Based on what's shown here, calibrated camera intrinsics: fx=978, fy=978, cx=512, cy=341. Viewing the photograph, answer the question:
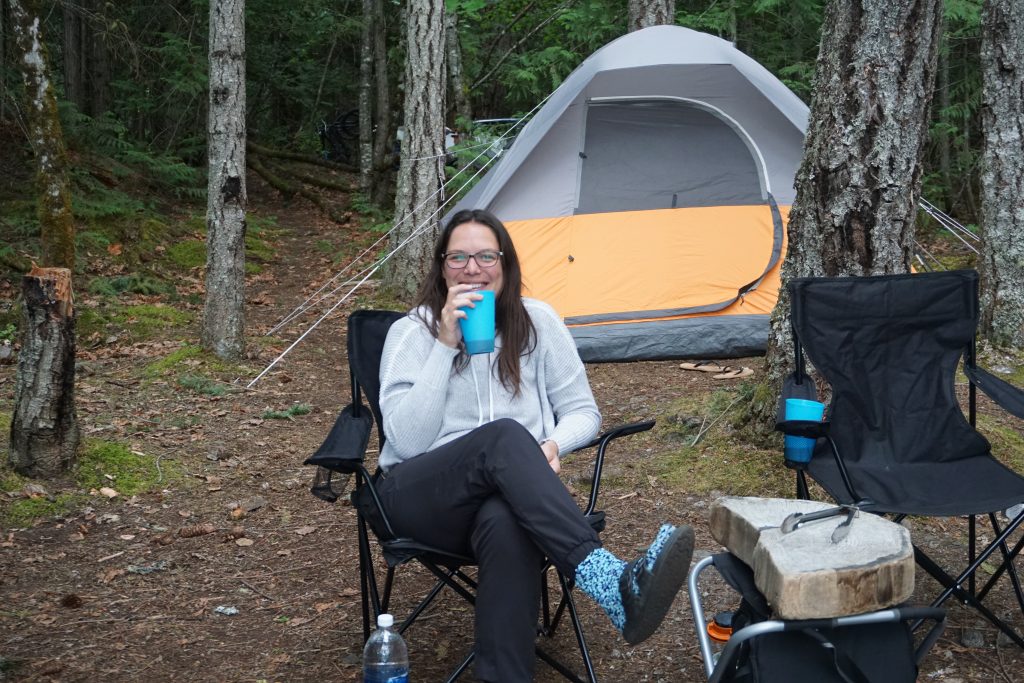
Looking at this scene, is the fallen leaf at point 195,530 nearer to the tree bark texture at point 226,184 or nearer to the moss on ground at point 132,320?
the tree bark texture at point 226,184

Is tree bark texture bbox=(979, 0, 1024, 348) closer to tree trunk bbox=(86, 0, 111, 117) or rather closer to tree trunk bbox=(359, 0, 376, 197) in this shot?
tree trunk bbox=(359, 0, 376, 197)

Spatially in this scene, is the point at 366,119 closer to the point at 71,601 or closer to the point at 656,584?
the point at 71,601

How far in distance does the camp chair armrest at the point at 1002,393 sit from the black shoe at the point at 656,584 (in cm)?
111

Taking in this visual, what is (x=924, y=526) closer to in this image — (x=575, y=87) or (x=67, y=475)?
(x=67, y=475)

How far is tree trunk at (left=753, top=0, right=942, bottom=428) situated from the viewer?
3.24 meters

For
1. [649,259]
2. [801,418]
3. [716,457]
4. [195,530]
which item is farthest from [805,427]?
[649,259]

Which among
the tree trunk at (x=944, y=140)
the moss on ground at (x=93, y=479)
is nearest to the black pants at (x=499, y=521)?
the moss on ground at (x=93, y=479)

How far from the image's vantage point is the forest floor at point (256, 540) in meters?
2.48

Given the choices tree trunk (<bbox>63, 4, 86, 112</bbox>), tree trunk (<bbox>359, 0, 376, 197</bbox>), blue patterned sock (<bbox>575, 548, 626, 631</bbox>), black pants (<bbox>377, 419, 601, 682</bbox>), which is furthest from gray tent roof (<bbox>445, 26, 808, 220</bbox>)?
tree trunk (<bbox>63, 4, 86, 112</bbox>)

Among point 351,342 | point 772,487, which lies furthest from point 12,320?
point 772,487

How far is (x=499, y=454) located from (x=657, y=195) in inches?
159

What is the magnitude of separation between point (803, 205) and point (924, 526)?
114 cm

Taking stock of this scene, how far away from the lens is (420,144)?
6.85 metres

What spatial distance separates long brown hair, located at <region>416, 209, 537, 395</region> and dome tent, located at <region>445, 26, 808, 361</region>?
9.88 ft
